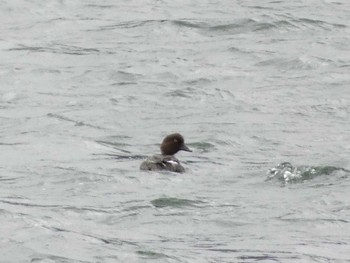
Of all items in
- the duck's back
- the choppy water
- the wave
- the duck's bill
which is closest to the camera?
the choppy water

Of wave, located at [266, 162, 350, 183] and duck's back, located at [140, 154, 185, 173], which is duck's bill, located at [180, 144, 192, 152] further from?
wave, located at [266, 162, 350, 183]

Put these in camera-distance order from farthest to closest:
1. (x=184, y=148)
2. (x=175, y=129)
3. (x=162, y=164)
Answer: (x=175, y=129), (x=184, y=148), (x=162, y=164)

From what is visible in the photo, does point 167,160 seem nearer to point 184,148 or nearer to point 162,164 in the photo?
point 162,164

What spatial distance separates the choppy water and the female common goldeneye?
0.14m

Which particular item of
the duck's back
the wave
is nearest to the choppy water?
the wave

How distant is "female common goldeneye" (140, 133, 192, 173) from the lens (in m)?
15.8

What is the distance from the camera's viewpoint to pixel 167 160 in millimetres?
15883

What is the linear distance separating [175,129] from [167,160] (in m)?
2.31

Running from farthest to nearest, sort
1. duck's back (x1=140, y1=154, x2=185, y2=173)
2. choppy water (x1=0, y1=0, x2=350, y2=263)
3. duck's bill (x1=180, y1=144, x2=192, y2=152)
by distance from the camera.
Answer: duck's bill (x1=180, y1=144, x2=192, y2=152) < duck's back (x1=140, y1=154, x2=185, y2=173) < choppy water (x1=0, y1=0, x2=350, y2=263)

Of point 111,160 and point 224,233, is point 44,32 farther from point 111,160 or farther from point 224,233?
point 224,233

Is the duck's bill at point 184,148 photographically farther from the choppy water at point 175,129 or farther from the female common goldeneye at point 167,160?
the choppy water at point 175,129

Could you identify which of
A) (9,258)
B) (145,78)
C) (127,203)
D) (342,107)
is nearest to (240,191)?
(127,203)

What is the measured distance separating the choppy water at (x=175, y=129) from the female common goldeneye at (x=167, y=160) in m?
0.14

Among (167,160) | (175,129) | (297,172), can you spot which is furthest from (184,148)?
(297,172)
